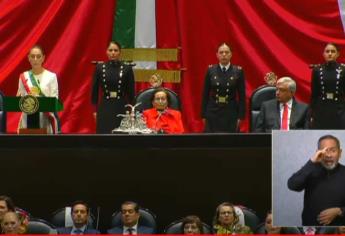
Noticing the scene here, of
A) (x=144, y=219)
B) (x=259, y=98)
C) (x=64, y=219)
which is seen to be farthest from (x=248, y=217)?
(x=259, y=98)

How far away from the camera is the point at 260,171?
744cm

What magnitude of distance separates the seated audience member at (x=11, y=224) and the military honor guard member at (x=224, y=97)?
2895 millimetres

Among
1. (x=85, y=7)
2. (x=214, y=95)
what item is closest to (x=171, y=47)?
(x=85, y=7)

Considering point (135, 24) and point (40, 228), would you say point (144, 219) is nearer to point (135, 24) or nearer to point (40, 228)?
point (40, 228)

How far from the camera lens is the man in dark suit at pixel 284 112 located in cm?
774

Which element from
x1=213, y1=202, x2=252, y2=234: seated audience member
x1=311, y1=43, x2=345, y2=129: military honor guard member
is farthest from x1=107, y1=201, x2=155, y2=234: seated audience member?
x1=311, y1=43, x2=345, y2=129: military honor guard member

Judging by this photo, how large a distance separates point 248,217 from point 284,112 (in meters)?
1.20

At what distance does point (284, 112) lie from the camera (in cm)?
782

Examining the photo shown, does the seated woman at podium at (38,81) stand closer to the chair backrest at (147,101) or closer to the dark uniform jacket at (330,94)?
the chair backrest at (147,101)

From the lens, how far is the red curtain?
10.5 metres

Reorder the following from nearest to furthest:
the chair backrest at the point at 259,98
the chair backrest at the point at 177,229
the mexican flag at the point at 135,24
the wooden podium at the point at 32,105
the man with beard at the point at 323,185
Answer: the man with beard at the point at 323,185 < the chair backrest at the point at 177,229 < the wooden podium at the point at 32,105 < the chair backrest at the point at 259,98 < the mexican flag at the point at 135,24

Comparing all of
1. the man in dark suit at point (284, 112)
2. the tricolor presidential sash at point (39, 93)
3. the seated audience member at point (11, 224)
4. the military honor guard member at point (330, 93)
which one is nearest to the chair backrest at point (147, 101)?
the tricolor presidential sash at point (39, 93)

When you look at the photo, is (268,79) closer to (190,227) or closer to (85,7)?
(85,7)

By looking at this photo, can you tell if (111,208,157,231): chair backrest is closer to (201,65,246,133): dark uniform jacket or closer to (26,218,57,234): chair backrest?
(26,218,57,234): chair backrest
